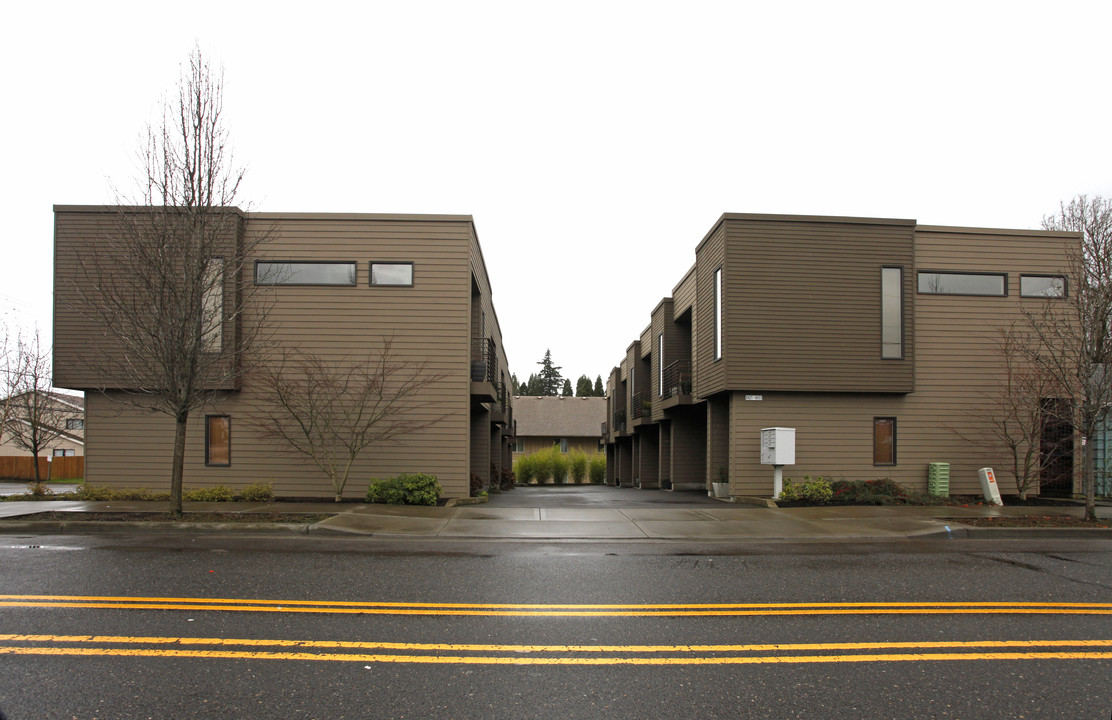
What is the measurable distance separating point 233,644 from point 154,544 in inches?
210

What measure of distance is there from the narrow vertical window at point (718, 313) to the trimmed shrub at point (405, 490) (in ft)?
26.3

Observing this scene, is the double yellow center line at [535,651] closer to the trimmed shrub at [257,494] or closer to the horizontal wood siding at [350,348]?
the trimmed shrub at [257,494]

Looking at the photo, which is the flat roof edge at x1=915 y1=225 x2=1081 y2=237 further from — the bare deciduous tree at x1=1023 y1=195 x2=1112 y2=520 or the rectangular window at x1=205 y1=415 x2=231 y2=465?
the rectangular window at x1=205 y1=415 x2=231 y2=465

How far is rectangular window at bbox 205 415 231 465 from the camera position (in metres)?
15.8

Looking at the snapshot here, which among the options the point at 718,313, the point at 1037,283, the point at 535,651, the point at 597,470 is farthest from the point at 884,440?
the point at 597,470

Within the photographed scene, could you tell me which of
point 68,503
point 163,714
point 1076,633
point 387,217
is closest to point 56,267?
point 68,503

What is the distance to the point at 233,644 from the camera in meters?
5.01

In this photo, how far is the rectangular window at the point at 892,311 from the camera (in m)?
17.0

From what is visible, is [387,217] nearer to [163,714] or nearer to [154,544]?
[154,544]

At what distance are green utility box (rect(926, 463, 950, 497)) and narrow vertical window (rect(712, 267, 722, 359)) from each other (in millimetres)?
5802

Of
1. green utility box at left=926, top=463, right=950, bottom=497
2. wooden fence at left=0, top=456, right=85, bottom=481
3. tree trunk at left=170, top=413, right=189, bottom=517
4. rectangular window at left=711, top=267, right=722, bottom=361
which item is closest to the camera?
tree trunk at left=170, top=413, right=189, bottom=517

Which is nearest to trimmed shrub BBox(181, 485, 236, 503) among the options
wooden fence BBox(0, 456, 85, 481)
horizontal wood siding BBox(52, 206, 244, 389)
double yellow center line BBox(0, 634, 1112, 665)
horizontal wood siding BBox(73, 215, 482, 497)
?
horizontal wood siding BBox(73, 215, 482, 497)

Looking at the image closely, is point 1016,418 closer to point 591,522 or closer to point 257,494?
point 591,522

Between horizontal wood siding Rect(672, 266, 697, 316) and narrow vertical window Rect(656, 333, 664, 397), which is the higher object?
horizontal wood siding Rect(672, 266, 697, 316)
